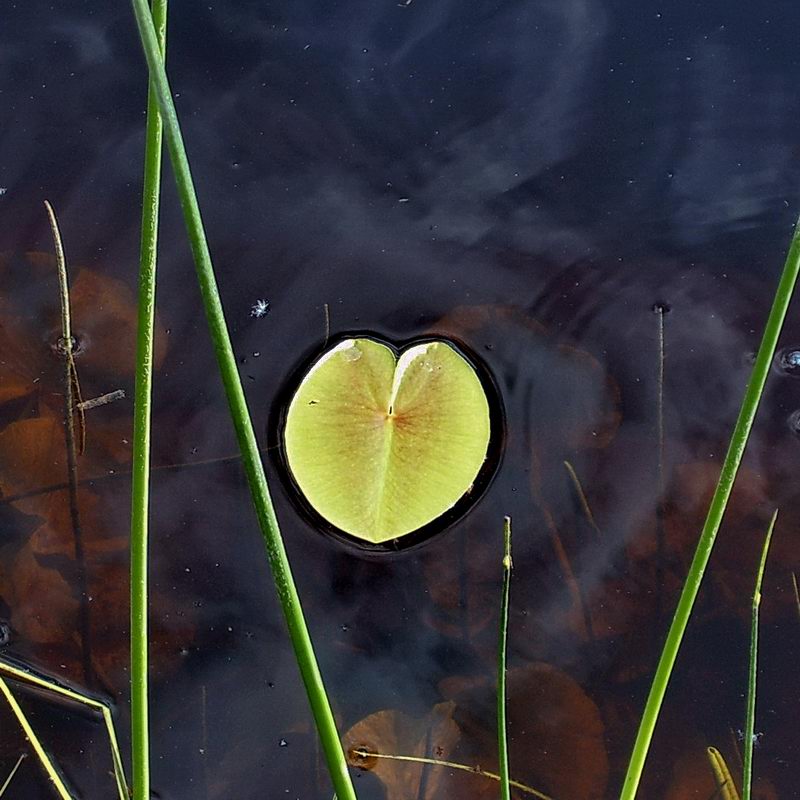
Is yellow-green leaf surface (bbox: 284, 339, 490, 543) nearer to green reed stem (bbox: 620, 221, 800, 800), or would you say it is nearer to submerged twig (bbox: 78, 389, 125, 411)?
submerged twig (bbox: 78, 389, 125, 411)

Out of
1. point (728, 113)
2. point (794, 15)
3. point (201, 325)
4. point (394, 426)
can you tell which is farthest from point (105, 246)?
point (794, 15)

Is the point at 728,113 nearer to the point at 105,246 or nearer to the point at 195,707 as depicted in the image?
the point at 105,246

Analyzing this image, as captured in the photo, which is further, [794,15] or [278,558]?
[794,15]

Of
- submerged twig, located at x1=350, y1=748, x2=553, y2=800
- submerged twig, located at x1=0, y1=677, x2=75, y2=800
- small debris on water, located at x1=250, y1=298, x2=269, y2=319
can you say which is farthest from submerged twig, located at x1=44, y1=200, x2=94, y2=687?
submerged twig, located at x1=350, y1=748, x2=553, y2=800

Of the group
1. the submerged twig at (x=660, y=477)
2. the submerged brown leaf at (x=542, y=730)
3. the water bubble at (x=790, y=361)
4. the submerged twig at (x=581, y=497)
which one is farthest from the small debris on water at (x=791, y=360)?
the submerged brown leaf at (x=542, y=730)

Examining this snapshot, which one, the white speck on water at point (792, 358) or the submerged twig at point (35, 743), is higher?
the white speck on water at point (792, 358)

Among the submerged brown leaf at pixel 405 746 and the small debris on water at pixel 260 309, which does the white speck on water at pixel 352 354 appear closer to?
the small debris on water at pixel 260 309
